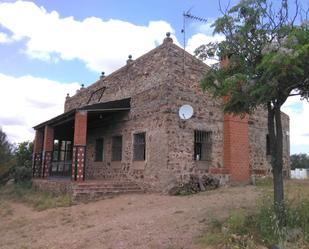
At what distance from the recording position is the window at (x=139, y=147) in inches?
641

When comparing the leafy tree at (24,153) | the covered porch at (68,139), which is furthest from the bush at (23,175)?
the leafy tree at (24,153)

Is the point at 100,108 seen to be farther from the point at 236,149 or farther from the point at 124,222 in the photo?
the point at 124,222

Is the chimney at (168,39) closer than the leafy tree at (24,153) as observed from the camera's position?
Yes

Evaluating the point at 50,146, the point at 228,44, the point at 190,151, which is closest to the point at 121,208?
the point at 190,151

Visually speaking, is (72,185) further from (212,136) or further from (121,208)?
(212,136)

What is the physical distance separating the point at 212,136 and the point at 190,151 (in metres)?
1.55

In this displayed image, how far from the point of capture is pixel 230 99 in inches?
351

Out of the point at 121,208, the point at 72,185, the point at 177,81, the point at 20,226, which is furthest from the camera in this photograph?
the point at 177,81

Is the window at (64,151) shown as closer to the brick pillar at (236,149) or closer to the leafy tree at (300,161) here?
the brick pillar at (236,149)

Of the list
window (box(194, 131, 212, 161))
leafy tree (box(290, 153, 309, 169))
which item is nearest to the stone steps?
window (box(194, 131, 212, 161))

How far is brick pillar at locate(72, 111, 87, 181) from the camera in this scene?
15.4 meters

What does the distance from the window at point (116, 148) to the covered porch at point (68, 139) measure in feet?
4.09

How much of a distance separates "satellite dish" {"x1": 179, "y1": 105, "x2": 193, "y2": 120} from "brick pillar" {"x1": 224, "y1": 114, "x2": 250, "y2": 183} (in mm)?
1919

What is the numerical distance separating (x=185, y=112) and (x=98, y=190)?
4.59 m
